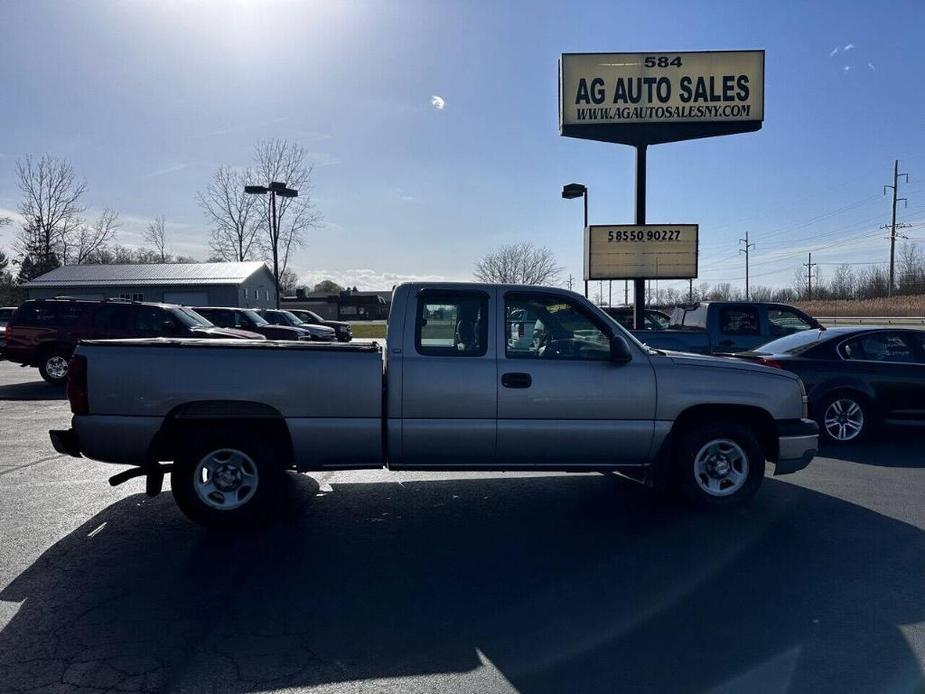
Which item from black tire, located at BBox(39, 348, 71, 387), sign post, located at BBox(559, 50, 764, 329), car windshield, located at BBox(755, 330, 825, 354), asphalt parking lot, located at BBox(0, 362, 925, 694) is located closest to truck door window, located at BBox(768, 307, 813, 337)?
car windshield, located at BBox(755, 330, 825, 354)

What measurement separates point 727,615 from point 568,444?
1770 mm

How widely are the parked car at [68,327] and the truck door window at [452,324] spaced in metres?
9.49

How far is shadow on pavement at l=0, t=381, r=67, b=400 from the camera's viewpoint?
40.7ft

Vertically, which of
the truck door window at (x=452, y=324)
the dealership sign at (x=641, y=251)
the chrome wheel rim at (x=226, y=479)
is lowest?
the chrome wheel rim at (x=226, y=479)

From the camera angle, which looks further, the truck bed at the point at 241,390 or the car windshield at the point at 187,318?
the car windshield at the point at 187,318

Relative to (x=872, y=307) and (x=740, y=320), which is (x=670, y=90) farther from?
(x=872, y=307)

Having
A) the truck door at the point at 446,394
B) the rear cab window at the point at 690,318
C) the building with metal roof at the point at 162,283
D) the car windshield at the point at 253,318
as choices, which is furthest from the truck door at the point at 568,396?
the building with metal roof at the point at 162,283

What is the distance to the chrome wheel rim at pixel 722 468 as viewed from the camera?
530 centimetres

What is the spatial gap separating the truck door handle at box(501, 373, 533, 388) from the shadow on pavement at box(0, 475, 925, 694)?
1.17 m

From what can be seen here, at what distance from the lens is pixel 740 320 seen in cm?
1123

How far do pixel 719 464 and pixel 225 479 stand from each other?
413cm

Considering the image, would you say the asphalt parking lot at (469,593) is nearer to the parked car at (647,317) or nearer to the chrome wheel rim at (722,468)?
the chrome wheel rim at (722,468)

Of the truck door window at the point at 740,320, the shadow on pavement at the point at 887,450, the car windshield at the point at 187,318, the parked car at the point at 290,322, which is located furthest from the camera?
the parked car at the point at 290,322

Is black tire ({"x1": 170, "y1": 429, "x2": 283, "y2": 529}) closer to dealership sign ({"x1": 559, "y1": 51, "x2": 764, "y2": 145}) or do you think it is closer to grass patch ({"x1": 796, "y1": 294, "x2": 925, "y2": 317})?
dealership sign ({"x1": 559, "y1": 51, "x2": 764, "y2": 145})
